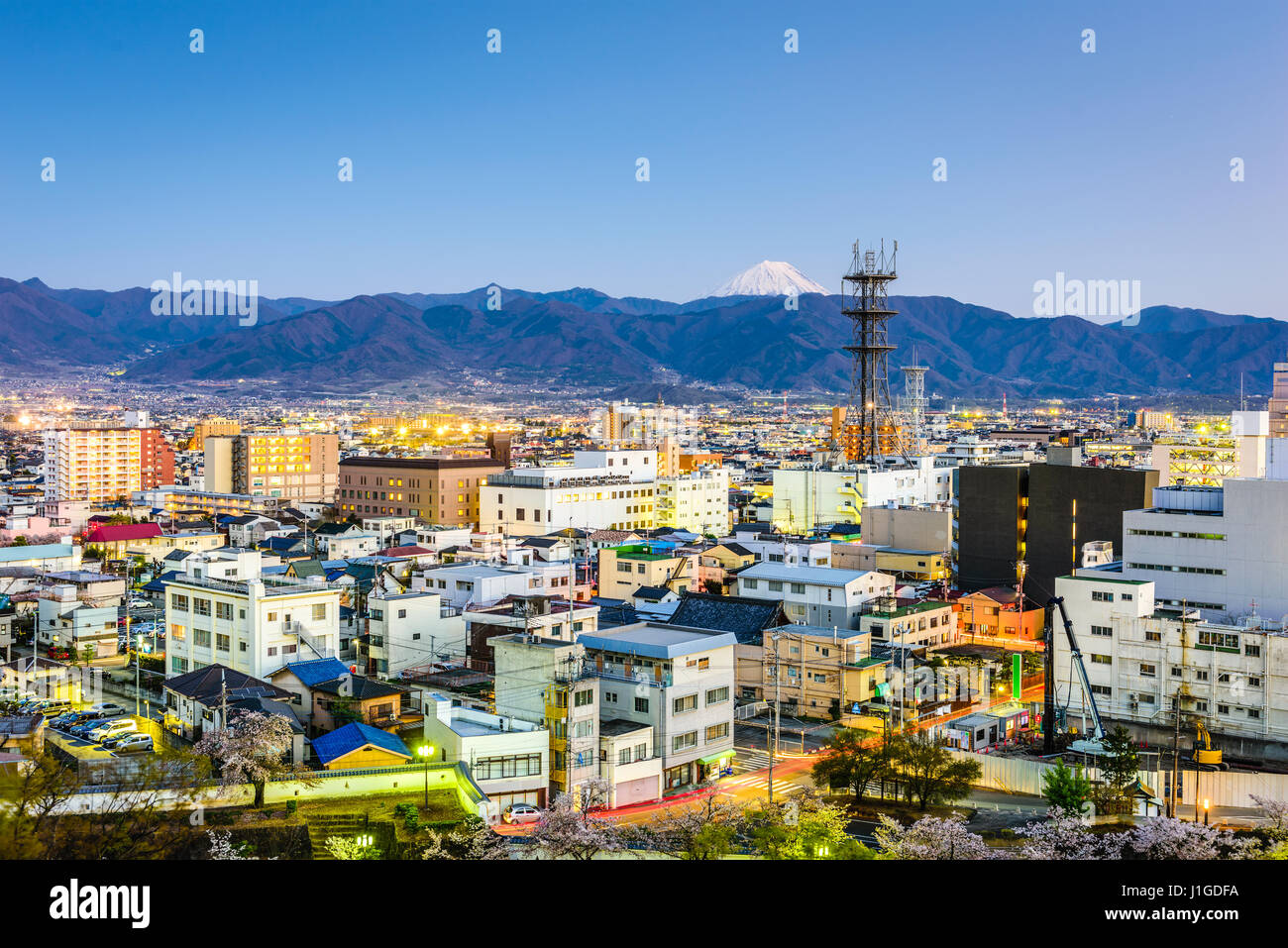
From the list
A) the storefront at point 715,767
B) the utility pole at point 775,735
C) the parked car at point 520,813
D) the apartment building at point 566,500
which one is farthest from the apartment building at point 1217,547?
the apartment building at point 566,500

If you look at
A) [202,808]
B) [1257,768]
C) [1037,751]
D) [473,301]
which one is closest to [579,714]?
[202,808]

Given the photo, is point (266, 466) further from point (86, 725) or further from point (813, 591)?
point (86, 725)

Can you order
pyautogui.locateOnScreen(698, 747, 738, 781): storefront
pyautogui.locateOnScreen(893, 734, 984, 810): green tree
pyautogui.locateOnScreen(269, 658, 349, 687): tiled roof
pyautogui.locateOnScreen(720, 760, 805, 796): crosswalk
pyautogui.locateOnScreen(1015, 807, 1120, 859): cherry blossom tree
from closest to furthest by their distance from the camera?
pyautogui.locateOnScreen(1015, 807, 1120, 859): cherry blossom tree
pyautogui.locateOnScreen(893, 734, 984, 810): green tree
pyautogui.locateOnScreen(720, 760, 805, 796): crosswalk
pyautogui.locateOnScreen(698, 747, 738, 781): storefront
pyautogui.locateOnScreen(269, 658, 349, 687): tiled roof

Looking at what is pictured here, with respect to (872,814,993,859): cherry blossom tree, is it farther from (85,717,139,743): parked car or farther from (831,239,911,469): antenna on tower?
(831,239,911,469): antenna on tower

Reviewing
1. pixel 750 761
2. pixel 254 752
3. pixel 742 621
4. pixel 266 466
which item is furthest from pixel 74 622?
pixel 266 466

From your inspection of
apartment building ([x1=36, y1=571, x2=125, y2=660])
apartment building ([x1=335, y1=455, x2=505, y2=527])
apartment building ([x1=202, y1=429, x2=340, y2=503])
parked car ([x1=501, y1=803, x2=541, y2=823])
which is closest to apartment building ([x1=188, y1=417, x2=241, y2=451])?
apartment building ([x1=202, y1=429, x2=340, y2=503])

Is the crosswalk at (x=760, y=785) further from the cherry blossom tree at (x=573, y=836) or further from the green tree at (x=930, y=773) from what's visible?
the cherry blossom tree at (x=573, y=836)
